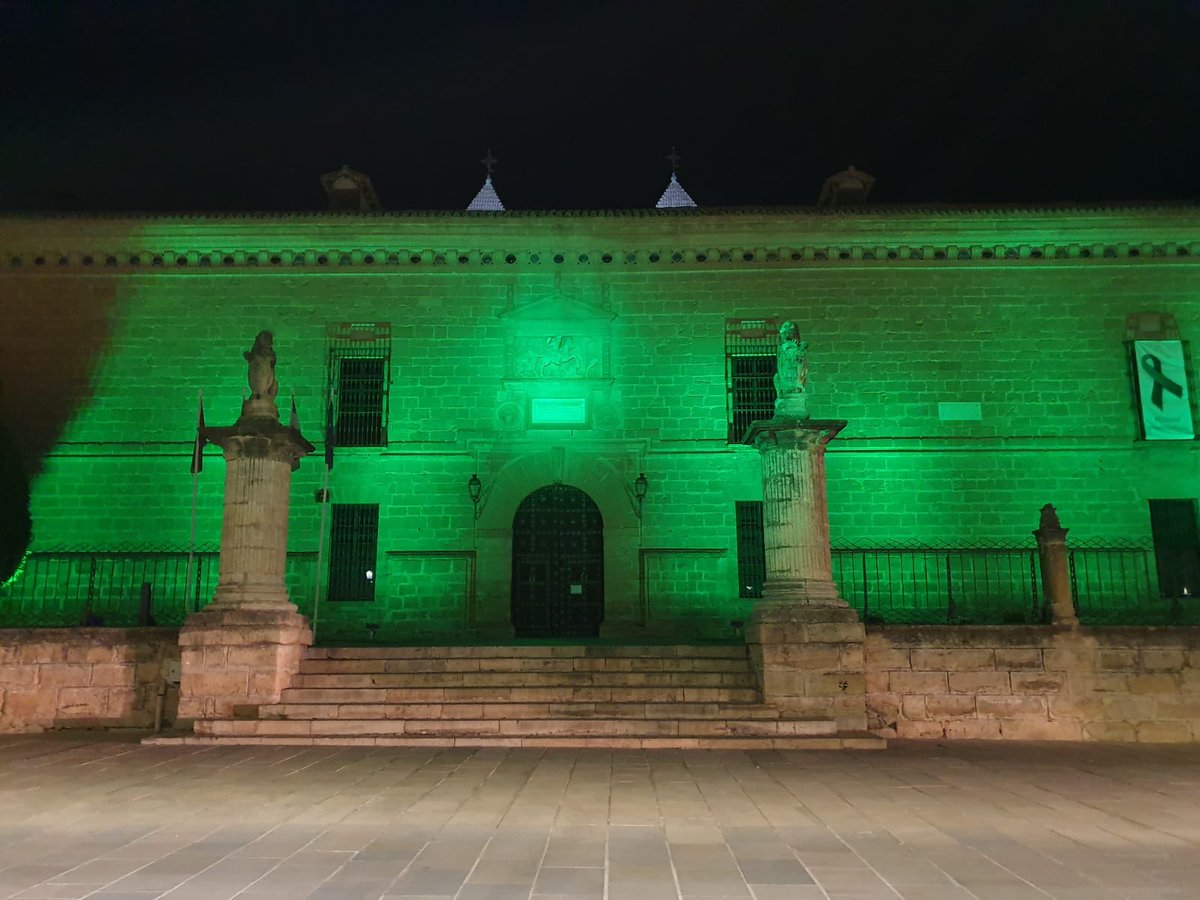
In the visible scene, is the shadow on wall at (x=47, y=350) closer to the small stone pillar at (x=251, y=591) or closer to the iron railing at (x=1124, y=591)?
the small stone pillar at (x=251, y=591)

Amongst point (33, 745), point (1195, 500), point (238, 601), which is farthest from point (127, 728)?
point (1195, 500)

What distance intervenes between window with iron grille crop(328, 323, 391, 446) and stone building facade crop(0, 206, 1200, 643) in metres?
0.04

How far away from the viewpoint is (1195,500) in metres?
15.3

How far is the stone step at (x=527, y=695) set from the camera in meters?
10.0

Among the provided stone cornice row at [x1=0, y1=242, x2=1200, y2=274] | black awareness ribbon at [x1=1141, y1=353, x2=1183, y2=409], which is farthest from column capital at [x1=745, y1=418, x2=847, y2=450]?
black awareness ribbon at [x1=1141, y1=353, x2=1183, y2=409]

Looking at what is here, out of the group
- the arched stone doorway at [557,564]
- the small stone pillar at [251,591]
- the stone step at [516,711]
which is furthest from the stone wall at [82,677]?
the arched stone doorway at [557,564]

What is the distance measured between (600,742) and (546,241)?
1027 centimetres

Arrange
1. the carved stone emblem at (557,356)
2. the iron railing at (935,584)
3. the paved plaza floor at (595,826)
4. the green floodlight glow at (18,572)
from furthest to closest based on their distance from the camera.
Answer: the carved stone emblem at (557,356) < the iron railing at (935,584) < the green floodlight glow at (18,572) < the paved plaza floor at (595,826)

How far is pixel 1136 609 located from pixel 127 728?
15.2 metres

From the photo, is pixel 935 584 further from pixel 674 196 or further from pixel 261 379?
pixel 674 196

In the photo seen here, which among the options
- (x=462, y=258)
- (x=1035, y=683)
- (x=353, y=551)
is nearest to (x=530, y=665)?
(x=1035, y=683)

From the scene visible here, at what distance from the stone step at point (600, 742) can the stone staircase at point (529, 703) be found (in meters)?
0.01

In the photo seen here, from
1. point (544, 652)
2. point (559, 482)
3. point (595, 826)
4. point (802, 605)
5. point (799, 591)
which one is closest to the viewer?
point (595, 826)

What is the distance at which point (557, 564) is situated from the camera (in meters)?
15.7
